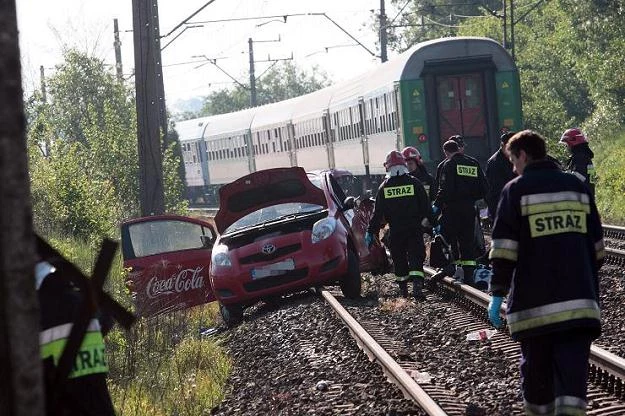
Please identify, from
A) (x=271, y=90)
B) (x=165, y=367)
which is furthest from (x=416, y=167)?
(x=271, y=90)

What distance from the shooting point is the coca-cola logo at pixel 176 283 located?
50.2ft

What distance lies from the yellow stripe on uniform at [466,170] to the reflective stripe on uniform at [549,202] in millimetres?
7868

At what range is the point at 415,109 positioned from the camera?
2433 centimetres

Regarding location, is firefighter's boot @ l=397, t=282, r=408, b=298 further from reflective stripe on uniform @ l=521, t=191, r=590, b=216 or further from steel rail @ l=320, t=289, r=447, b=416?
reflective stripe on uniform @ l=521, t=191, r=590, b=216

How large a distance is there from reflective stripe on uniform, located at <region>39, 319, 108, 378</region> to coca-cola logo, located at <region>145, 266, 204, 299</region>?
10.4m

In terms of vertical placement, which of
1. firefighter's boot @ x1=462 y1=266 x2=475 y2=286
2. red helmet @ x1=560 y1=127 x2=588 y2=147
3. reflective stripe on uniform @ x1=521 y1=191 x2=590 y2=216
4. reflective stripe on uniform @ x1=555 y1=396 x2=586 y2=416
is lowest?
firefighter's boot @ x1=462 y1=266 x2=475 y2=286

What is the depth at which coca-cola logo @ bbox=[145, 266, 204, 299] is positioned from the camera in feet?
50.2

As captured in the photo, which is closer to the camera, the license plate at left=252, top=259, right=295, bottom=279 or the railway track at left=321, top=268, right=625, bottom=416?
the railway track at left=321, top=268, right=625, bottom=416

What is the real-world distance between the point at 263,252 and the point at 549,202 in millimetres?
8618

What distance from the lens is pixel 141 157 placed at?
68.0 feet

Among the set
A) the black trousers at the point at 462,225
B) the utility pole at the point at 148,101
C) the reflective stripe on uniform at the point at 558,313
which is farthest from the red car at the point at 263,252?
the reflective stripe on uniform at the point at 558,313

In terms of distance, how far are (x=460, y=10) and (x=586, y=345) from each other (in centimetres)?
7187

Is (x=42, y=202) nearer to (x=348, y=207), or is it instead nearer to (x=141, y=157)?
(x=141, y=157)

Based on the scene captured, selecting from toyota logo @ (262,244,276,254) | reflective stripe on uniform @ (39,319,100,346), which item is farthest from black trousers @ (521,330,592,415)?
toyota logo @ (262,244,276,254)
